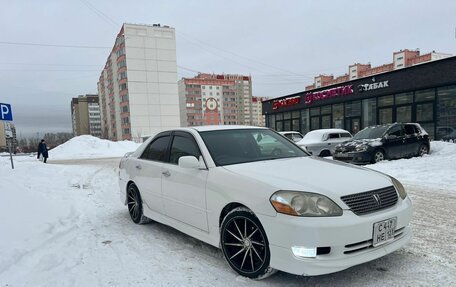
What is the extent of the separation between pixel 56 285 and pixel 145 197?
6.86 ft

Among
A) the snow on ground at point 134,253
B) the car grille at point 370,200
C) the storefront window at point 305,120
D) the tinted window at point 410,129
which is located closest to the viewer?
the car grille at point 370,200

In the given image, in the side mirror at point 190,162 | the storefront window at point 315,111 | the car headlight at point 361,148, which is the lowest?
the car headlight at point 361,148

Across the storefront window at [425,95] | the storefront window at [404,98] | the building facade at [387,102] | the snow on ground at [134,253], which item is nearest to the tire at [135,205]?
the snow on ground at [134,253]

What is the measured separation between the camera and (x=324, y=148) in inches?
604

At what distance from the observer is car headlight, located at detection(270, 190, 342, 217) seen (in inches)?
114

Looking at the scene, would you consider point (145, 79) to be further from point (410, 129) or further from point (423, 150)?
point (423, 150)

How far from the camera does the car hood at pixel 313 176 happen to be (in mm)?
3061

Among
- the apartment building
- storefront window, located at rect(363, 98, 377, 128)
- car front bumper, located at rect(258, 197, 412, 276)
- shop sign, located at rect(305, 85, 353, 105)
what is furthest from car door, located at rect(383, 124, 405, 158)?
the apartment building

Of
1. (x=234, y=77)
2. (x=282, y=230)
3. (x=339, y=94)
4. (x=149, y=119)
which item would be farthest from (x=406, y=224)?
(x=234, y=77)

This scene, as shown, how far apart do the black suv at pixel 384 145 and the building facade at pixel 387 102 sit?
616 cm

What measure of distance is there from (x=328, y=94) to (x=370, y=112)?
4.02 m

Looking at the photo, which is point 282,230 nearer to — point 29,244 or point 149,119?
point 29,244

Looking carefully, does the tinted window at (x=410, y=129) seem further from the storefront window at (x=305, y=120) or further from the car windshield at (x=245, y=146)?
the storefront window at (x=305, y=120)

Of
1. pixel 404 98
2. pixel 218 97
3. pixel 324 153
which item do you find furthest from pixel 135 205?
pixel 218 97
